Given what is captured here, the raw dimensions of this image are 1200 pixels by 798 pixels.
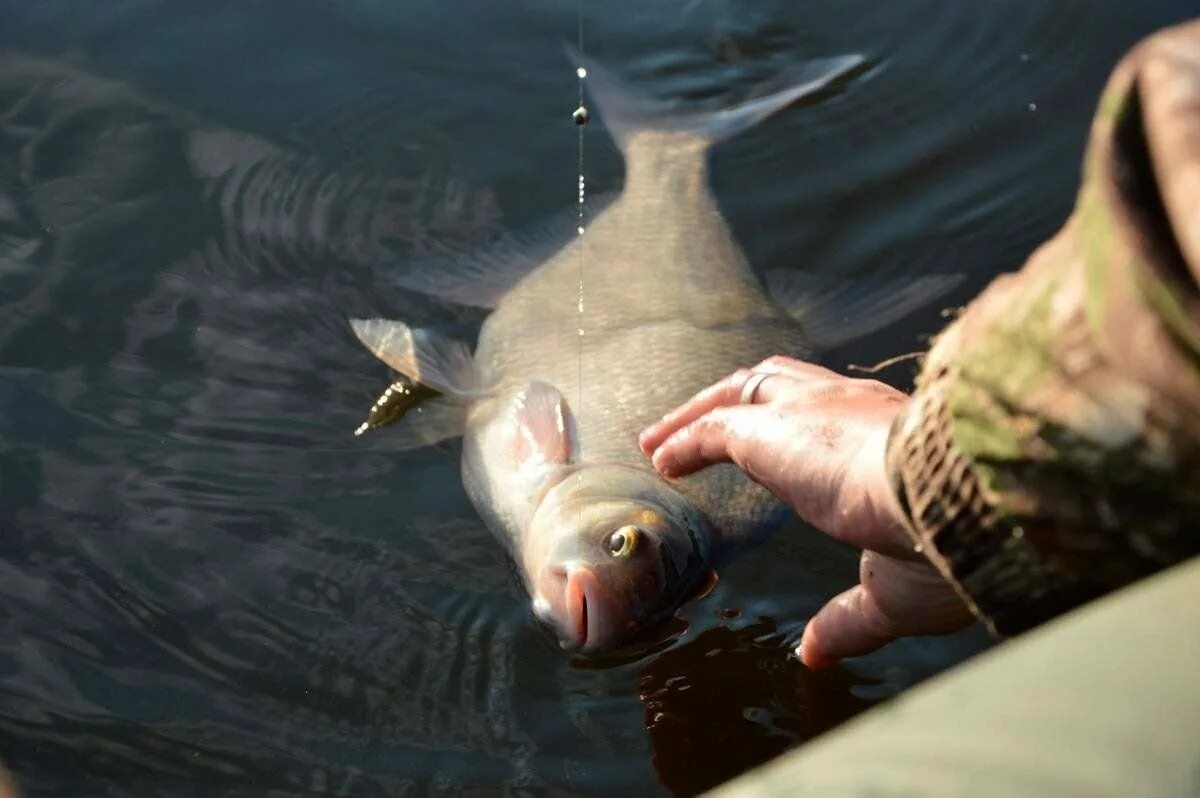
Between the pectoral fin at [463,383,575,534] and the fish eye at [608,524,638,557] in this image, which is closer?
the fish eye at [608,524,638,557]

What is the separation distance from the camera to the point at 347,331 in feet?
13.3

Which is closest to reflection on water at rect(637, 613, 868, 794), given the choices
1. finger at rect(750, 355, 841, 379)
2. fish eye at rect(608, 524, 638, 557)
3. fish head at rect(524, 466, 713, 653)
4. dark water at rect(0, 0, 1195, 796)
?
dark water at rect(0, 0, 1195, 796)

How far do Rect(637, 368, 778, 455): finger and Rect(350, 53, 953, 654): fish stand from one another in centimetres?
27

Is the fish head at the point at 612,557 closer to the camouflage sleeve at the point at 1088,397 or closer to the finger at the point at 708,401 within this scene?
the finger at the point at 708,401

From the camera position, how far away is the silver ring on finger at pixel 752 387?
9.17 ft

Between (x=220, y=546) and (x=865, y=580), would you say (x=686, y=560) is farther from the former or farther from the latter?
(x=220, y=546)

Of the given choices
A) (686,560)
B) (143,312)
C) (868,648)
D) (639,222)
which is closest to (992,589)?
(868,648)

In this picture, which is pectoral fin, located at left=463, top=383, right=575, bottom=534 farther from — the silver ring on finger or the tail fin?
the tail fin

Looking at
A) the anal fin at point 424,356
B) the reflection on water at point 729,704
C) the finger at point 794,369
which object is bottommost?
the reflection on water at point 729,704

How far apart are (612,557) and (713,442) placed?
53 centimetres

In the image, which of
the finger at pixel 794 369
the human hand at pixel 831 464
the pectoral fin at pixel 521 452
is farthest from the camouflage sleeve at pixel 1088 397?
the pectoral fin at pixel 521 452

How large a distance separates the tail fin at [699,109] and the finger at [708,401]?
1703mm

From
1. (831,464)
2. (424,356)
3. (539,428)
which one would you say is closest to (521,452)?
(539,428)

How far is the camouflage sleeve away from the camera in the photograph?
4.45ft
